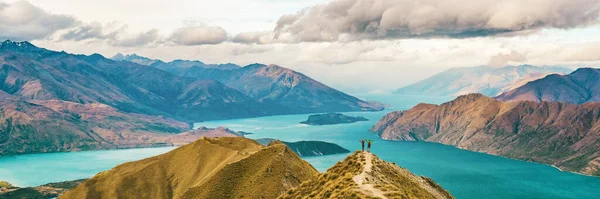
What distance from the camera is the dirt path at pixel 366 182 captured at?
80000mm

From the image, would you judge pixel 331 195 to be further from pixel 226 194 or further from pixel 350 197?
pixel 226 194

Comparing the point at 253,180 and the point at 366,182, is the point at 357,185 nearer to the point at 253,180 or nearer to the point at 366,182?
the point at 366,182

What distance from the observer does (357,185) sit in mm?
83812

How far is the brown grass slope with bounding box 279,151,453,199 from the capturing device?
82.0 metres

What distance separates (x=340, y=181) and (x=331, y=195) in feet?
18.1

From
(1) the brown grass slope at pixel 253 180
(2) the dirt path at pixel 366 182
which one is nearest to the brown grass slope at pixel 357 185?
(2) the dirt path at pixel 366 182

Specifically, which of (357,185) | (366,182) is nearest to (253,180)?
(366,182)

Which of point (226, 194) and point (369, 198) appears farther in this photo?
point (226, 194)

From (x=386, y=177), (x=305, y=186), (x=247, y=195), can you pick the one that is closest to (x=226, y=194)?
(x=247, y=195)

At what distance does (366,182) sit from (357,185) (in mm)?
2524

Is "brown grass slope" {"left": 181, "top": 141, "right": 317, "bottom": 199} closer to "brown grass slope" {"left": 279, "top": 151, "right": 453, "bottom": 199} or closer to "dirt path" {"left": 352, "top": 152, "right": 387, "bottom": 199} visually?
"brown grass slope" {"left": 279, "top": 151, "right": 453, "bottom": 199}

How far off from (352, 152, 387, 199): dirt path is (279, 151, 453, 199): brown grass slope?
42 centimetres

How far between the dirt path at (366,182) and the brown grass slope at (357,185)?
42cm

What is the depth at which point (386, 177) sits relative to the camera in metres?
92.1
